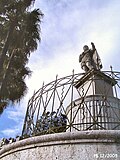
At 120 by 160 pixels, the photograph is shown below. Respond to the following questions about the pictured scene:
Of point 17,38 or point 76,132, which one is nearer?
point 76,132

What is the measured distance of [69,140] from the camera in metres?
3.93

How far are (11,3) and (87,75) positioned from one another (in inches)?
231

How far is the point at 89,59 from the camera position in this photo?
7.52 metres

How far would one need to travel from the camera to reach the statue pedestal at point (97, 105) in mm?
5574

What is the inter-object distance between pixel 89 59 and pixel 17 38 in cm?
407

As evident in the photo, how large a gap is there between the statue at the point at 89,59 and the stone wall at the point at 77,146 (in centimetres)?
364

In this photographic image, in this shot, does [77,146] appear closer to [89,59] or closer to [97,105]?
[97,105]

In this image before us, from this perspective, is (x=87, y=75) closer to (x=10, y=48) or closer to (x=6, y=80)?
(x=6, y=80)

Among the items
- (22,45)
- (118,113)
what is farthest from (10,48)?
(118,113)
